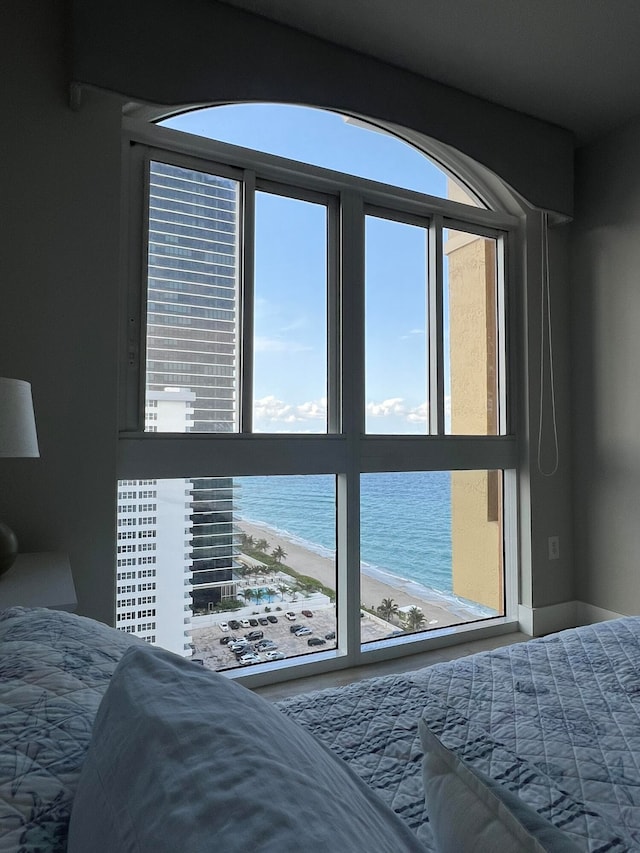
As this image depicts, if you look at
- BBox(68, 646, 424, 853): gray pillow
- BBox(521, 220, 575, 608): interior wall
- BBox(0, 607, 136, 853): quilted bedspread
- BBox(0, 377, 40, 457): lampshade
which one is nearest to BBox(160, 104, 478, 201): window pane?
BBox(521, 220, 575, 608): interior wall

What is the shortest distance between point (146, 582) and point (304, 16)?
2.34 meters

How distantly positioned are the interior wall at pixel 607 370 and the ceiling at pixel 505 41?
1.30 feet

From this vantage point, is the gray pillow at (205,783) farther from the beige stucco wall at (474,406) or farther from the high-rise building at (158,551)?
the beige stucco wall at (474,406)

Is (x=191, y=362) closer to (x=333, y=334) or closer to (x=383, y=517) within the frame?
(x=333, y=334)

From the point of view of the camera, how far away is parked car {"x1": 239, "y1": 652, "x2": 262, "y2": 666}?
2506mm

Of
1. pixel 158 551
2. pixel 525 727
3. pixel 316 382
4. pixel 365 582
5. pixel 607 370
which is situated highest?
pixel 607 370

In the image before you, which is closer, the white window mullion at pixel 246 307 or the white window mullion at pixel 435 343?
the white window mullion at pixel 246 307

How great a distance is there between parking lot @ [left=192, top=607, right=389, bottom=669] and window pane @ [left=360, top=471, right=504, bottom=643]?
0.50 feet

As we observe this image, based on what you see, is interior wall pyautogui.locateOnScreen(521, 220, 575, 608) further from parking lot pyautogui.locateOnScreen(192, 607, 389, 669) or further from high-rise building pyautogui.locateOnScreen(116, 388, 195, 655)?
high-rise building pyautogui.locateOnScreen(116, 388, 195, 655)

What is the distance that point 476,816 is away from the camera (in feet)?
1.54

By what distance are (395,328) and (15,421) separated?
6.22 feet

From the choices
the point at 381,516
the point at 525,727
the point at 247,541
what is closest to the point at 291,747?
the point at 525,727

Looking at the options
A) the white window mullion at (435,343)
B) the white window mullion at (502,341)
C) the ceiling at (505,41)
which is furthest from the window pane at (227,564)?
the ceiling at (505,41)

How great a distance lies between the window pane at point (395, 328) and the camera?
113 inches
